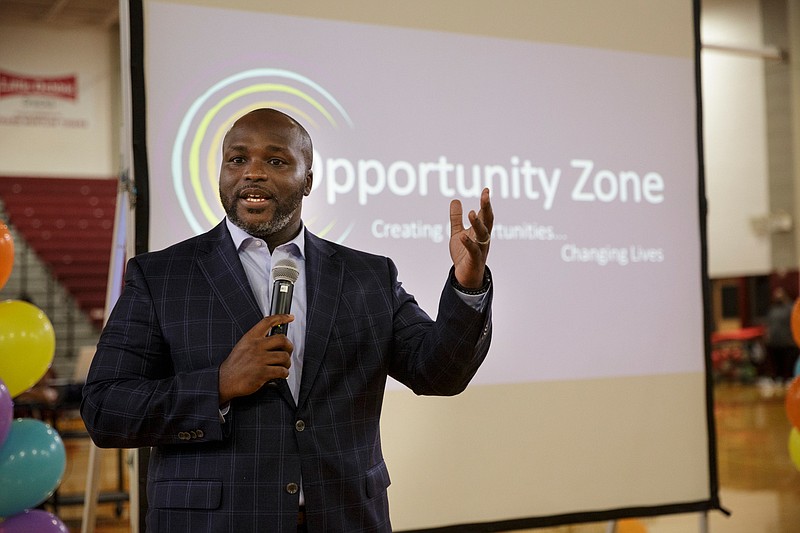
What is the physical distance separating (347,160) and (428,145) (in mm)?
374

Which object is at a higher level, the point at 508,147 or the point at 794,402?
the point at 508,147

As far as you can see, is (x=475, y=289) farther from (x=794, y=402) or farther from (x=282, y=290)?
(x=794, y=402)

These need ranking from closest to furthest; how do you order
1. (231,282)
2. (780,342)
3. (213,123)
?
(231,282) → (213,123) → (780,342)

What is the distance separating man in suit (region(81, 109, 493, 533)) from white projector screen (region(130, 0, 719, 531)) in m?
1.57

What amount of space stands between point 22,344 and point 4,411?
0.92 feet

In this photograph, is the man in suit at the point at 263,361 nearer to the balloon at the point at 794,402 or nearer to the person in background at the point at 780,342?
the balloon at the point at 794,402

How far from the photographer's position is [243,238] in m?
1.68

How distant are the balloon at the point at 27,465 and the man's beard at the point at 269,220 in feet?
5.75

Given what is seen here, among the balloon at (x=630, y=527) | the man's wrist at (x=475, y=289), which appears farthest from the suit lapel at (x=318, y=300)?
the balloon at (x=630, y=527)

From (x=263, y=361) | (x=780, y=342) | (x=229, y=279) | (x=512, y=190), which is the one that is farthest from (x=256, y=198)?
(x=780, y=342)

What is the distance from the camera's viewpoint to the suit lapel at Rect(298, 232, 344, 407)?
5.23 feet

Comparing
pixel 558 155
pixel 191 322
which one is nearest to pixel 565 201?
pixel 558 155

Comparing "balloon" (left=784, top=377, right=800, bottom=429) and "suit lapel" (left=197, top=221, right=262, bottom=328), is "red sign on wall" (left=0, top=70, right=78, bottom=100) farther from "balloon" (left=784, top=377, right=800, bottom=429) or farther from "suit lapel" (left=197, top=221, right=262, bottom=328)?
"suit lapel" (left=197, top=221, right=262, bottom=328)

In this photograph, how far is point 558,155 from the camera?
12.3ft
